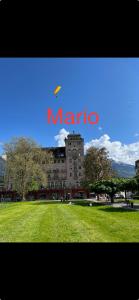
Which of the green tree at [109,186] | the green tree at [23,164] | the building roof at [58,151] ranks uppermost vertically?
the building roof at [58,151]

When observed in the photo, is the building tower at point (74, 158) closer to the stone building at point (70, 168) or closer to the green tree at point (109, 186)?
the stone building at point (70, 168)

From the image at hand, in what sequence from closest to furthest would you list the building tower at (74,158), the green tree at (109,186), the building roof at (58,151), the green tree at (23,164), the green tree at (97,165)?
the green tree at (109,186), the green tree at (23,164), the green tree at (97,165), the building tower at (74,158), the building roof at (58,151)

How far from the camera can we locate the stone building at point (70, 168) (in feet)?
141

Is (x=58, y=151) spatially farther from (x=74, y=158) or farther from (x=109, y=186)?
(x=109, y=186)

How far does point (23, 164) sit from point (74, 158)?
1940 centimetres

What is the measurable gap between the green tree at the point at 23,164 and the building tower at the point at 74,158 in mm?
16530

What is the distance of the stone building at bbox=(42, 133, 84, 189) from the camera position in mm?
43000

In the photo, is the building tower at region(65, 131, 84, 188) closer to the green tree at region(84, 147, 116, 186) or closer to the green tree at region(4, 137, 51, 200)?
the green tree at region(84, 147, 116, 186)

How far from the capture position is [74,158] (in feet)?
143

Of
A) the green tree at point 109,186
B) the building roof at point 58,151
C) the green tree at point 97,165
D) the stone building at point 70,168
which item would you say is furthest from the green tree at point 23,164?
the building roof at point 58,151

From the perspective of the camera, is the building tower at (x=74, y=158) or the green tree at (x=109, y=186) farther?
the building tower at (x=74, y=158)

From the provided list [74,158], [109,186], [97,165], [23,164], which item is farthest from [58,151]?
[109,186]
